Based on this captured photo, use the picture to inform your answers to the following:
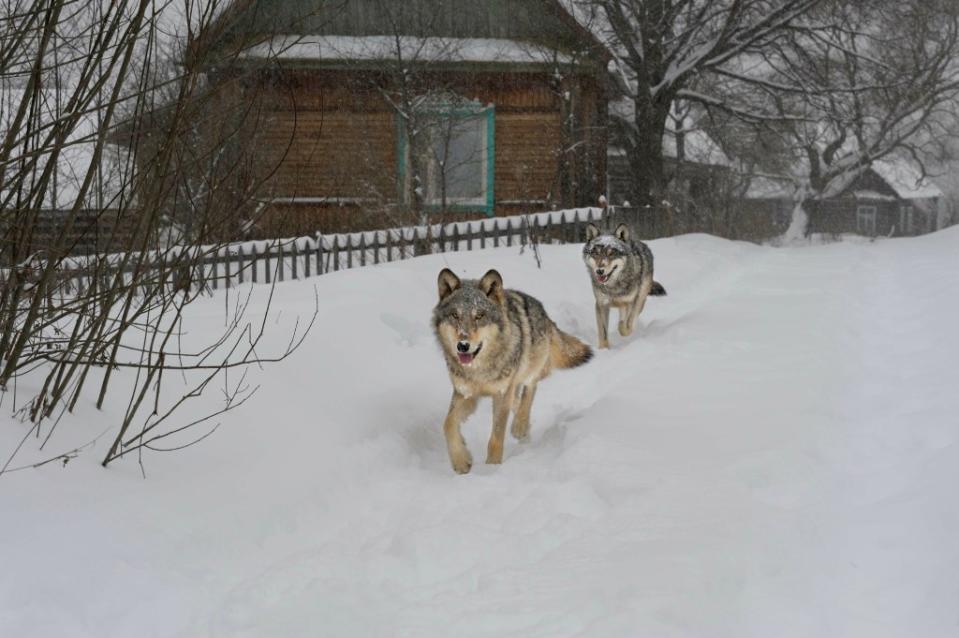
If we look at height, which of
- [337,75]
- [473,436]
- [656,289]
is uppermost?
[337,75]

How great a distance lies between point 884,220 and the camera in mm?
62594

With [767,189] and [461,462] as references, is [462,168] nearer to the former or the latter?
[461,462]

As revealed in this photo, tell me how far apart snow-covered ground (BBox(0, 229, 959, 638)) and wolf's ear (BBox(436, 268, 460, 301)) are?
108 cm

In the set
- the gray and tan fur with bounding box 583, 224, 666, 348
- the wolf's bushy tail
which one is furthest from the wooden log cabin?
the wolf's bushy tail

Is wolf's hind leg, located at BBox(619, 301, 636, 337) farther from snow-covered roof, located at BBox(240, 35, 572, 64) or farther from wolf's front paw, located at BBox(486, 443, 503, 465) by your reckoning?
snow-covered roof, located at BBox(240, 35, 572, 64)

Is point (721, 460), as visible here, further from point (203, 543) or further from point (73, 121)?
point (73, 121)

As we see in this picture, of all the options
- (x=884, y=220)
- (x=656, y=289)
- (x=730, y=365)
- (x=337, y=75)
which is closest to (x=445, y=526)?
(x=730, y=365)

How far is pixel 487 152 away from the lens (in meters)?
21.0

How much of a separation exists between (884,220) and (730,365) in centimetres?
6049

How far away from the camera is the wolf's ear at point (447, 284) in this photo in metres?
6.19

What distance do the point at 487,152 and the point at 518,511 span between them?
1686 cm

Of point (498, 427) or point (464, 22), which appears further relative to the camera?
point (464, 22)

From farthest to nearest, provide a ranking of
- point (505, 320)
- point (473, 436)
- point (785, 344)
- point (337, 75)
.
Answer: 1. point (337, 75)
2. point (785, 344)
3. point (473, 436)
4. point (505, 320)

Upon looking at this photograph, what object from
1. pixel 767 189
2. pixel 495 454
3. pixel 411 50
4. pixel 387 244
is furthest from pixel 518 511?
pixel 767 189
